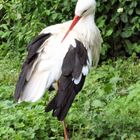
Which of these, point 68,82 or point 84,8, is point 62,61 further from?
point 84,8

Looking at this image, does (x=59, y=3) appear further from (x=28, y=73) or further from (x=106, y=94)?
(x=28, y=73)

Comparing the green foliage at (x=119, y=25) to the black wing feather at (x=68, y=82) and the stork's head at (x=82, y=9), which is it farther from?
the black wing feather at (x=68, y=82)

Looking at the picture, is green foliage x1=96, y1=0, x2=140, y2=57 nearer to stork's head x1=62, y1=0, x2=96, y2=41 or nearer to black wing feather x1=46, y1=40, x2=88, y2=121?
stork's head x1=62, y1=0, x2=96, y2=41

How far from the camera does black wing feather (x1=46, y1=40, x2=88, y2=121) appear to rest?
4719 mm

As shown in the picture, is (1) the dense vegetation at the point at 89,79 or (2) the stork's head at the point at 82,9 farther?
(2) the stork's head at the point at 82,9

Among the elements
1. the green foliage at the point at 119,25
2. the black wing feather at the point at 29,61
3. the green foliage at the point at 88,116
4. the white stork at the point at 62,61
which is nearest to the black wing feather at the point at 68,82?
the white stork at the point at 62,61

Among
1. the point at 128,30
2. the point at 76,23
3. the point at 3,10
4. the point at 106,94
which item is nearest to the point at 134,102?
the point at 106,94

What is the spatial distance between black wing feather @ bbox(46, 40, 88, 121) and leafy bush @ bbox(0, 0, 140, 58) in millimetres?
2431

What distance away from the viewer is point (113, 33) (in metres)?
7.61

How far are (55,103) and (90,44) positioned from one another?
820mm

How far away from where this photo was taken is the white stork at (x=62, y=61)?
4.83 meters

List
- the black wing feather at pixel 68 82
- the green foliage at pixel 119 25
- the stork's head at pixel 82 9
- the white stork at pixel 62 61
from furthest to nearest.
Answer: the green foliage at pixel 119 25 → the stork's head at pixel 82 9 → the white stork at pixel 62 61 → the black wing feather at pixel 68 82

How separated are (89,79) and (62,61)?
5.69ft

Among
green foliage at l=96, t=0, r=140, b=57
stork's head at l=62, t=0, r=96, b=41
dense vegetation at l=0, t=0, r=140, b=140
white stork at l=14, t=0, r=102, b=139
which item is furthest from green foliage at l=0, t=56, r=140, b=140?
green foliage at l=96, t=0, r=140, b=57
